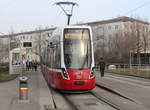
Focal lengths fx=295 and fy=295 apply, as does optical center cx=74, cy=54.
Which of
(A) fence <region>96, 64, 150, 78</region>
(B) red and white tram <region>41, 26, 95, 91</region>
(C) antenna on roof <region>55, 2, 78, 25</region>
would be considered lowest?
(A) fence <region>96, 64, 150, 78</region>

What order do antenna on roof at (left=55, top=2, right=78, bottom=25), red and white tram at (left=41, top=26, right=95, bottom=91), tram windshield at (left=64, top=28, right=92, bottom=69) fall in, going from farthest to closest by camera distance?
antenna on roof at (left=55, top=2, right=78, bottom=25) → tram windshield at (left=64, top=28, right=92, bottom=69) → red and white tram at (left=41, top=26, right=95, bottom=91)

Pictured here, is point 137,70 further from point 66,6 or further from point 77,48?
point 77,48

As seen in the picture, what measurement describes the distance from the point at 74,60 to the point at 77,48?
664mm

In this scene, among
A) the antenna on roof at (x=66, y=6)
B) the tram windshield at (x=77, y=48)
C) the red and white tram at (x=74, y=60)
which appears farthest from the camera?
the antenna on roof at (x=66, y=6)

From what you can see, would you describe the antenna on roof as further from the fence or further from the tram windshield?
the tram windshield

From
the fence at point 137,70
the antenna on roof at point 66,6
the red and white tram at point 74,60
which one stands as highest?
the antenna on roof at point 66,6

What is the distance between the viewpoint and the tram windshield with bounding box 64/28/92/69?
1467 cm

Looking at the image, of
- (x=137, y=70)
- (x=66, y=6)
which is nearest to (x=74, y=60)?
(x=66, y=6)

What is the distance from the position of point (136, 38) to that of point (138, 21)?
26.1 feet

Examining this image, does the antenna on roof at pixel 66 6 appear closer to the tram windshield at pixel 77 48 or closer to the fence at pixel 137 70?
the fence at pixel 137 70

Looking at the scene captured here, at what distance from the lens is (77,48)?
15.0 metres

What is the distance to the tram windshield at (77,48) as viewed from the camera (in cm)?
1467

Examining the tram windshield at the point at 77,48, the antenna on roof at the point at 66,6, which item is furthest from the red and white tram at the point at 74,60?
the antenna on roof at the point at 66,6

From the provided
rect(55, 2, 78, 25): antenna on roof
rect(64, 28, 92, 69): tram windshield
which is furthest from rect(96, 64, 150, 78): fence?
rect(64, 28, 92, 69): tram windshield
